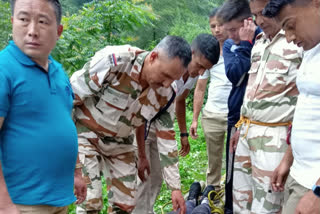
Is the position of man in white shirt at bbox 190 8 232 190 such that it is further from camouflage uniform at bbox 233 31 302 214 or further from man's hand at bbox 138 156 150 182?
camouflage uniform at bbox 233 31 302 214

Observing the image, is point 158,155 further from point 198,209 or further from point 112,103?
point 112,103

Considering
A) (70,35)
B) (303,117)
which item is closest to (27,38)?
(303,117)

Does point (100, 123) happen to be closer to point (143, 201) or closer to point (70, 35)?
point (143, 201)

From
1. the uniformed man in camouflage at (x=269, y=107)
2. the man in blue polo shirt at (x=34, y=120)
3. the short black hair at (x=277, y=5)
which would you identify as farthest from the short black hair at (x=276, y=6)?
the man in blue polo shirt at (x=34, y=120)

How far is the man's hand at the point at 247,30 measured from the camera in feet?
10.2

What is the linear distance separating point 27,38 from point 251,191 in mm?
2238

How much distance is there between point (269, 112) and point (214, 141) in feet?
6.07

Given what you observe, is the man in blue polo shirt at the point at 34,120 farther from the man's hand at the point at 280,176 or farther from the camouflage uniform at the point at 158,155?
the man's hand at the point at 280,176

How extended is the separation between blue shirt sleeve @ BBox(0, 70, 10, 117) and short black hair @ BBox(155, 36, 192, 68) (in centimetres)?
135

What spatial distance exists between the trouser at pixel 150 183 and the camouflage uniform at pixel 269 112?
1243 millimetres

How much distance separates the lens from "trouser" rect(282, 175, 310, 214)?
6.52 ft

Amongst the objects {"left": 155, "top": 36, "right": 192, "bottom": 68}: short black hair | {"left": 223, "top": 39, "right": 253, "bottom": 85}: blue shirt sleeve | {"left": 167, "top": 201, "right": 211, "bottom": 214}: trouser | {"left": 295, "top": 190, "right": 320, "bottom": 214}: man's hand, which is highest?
{"left": 155, "top": 36, "right": 192, "bottom": 68}: short black hair

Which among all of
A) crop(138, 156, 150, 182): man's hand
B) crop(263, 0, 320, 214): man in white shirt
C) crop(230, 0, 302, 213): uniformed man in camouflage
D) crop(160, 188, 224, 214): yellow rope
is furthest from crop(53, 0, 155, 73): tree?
crop(263, 0, 320, 214): man in white shirt

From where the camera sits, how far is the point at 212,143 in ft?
14.6
